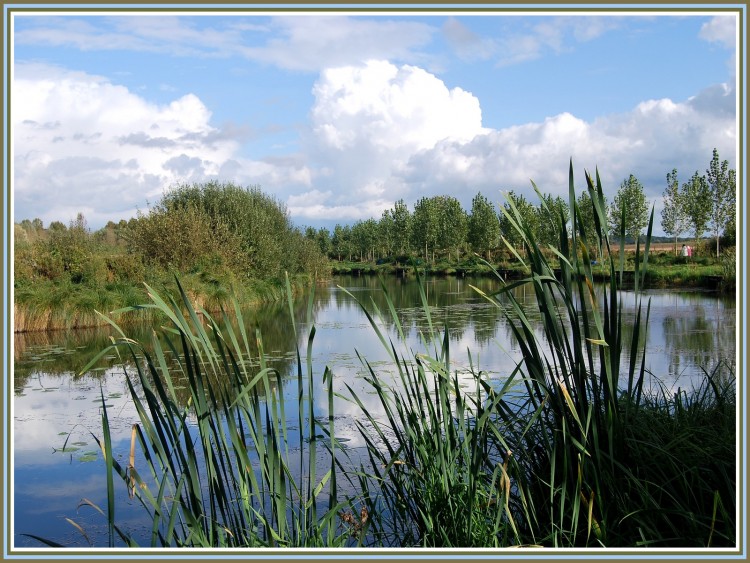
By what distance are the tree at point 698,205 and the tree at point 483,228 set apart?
15615 mm

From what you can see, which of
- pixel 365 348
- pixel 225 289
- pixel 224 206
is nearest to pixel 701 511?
pixel 365 348

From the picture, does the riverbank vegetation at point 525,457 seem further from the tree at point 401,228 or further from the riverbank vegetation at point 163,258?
the tree at point 401,228

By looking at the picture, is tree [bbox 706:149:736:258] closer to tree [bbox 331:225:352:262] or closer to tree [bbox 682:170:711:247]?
tree [bbox 682:170:711:247]

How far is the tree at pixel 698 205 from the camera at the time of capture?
28.4 metres

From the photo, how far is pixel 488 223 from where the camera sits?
46031 millimetres

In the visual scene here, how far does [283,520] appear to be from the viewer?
226cm

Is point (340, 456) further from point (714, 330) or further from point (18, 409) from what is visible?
point (714, 330)

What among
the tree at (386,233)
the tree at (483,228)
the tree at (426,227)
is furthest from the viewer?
the tree at (386,233)

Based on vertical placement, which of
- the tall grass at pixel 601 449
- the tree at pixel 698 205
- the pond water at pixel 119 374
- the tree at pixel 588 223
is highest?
the tree at pixel 698 205

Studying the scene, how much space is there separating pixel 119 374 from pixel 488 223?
3801cm

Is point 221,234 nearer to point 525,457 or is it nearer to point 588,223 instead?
point 588,223

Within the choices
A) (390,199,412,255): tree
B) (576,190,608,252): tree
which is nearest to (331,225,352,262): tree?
(390,199,412,255): tree

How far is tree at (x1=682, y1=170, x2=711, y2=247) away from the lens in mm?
28375

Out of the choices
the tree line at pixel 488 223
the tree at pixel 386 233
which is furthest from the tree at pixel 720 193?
the tree at pixel 386 233
